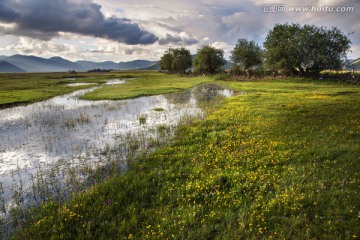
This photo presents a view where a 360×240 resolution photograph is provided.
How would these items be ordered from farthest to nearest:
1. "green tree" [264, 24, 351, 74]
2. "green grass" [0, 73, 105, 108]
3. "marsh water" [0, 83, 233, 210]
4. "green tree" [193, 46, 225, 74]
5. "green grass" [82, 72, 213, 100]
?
"green tree" [193, 46, 225, 74] < "green tree" [264, 24, 351, 74] < "green grass" [82, 72, 213, 100] < "green grass" [0, 73, 105, 108] < "marsh water" [0, 83, 233, 210]

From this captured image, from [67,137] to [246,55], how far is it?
291 feet

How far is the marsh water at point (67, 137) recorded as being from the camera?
37.3 ft

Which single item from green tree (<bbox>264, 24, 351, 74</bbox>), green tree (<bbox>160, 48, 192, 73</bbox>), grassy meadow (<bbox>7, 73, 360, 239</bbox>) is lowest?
grassy meadow (<bbox>7, 73, 360, 239</bbox>)

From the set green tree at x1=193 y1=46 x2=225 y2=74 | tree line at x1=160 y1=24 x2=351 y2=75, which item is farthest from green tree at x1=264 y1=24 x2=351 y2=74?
green tree at x1=193 y1=46 x2=225 y2=74

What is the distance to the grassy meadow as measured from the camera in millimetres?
6438

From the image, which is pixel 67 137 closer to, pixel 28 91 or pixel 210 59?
pixel 28 91

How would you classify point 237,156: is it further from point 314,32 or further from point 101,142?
point 314,32

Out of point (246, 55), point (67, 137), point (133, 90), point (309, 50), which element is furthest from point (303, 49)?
point (67, 137)

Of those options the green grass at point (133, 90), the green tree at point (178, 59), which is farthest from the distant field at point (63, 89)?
the green tree at point (178, 59)

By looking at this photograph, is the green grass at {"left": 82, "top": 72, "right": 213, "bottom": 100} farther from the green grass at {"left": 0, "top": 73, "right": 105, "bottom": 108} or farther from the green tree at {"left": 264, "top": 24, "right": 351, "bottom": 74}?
the green tree at {"left": 264, "top": 24, "right": 351, "bottom": 74}

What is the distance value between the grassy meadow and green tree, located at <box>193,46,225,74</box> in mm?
97110

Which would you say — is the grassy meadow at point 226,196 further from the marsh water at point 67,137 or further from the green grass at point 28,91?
the green grass at point 28,91

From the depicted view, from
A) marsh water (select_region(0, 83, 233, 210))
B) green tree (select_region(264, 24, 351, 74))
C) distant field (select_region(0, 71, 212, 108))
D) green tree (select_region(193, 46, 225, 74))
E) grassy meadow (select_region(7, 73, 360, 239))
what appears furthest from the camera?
green tree (select_region(193, 46, 225, 74))

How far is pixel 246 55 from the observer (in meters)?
91.0
